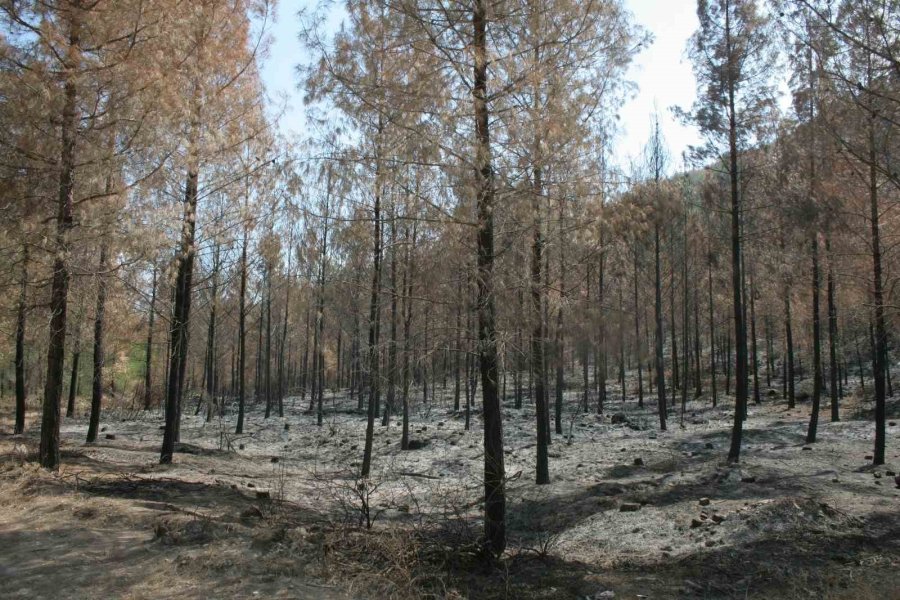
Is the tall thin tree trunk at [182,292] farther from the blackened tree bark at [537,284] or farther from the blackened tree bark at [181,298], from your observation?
the blackened tree bark at [537,284]

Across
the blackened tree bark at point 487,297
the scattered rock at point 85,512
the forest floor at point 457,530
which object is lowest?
the forest floor at point 457,530

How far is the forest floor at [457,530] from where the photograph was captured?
16.7ft

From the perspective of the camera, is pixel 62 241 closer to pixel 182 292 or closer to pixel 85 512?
pixel 182 292

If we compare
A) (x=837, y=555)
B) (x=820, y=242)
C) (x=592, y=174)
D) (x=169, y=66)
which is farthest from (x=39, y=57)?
(x=820, y=242)

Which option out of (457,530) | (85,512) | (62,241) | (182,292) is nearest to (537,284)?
(457,530)

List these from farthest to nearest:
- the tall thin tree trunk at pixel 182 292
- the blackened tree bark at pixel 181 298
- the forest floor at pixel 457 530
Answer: the blackened tree bark at pixel 181 298 < the tall thin tree trunk at pixel 182 292 < the forest floor at pixel 457 530

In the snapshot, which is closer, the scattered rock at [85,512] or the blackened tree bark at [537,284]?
the blackened tree bark at [537,284]

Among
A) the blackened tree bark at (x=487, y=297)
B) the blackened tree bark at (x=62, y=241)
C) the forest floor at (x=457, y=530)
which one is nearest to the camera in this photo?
the forest floor at (x=457, y=530)

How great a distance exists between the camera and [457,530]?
6691 mm

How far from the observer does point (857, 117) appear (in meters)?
7.71

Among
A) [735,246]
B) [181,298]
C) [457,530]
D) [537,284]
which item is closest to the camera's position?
[537,284]

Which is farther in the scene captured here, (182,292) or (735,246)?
(735,246)

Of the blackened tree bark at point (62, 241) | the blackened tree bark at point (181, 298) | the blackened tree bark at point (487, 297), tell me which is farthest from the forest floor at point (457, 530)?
the blackened tree bark at point (181, 298)

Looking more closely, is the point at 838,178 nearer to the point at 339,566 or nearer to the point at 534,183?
the point at 534,183
